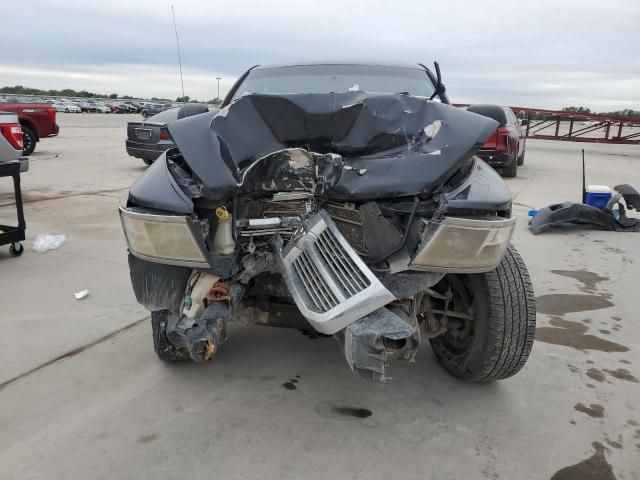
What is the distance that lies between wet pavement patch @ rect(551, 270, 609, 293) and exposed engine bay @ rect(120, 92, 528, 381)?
248cm

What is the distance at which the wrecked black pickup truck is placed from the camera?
6.74 feet

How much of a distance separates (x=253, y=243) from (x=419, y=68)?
8.24ft

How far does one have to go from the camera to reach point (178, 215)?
208 cm

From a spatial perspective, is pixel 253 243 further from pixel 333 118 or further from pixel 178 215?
→ pixel 333 118

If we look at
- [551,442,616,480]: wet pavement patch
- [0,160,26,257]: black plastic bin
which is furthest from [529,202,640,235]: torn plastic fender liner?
[0,160,26,257]: black plastic bin

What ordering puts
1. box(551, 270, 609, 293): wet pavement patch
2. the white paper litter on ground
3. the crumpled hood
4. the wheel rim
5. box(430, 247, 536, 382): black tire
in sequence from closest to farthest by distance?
→ 1. the crumpled hood
2. box(430, 247, 536, 382): black tire
3. the wheel rim
4. box(551, 270, 609, 293): wet pavement patch
5. the white paper litter on ground

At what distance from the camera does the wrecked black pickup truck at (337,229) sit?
2.05 meters

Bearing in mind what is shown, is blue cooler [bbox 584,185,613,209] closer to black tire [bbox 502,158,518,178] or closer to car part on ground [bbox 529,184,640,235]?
car part on ground [bbox 529,184,640,235]

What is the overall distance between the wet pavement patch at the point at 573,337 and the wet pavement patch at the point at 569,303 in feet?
0.72

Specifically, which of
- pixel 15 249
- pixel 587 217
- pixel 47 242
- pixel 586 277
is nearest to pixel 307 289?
pixel 586 277

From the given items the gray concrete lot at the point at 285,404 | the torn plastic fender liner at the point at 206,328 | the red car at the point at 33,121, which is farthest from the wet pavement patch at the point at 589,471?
the red car at the point at 33,121

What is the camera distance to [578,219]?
6223 mm

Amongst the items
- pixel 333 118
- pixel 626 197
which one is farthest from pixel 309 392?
pixel 626 197

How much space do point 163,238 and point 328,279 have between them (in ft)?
2.33
